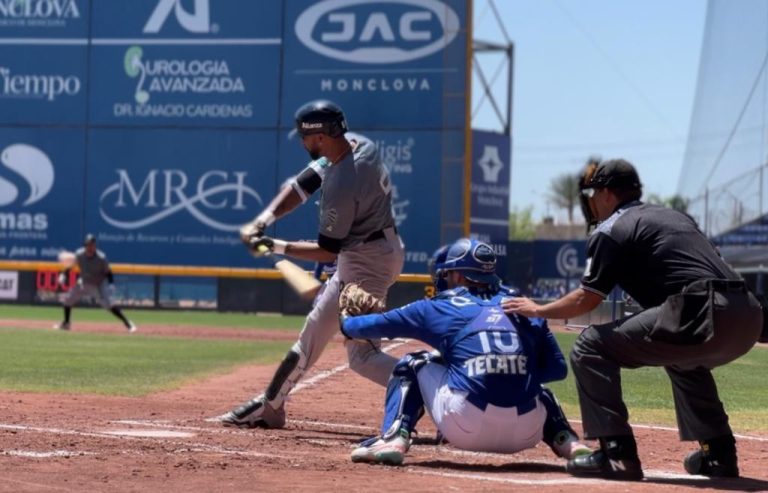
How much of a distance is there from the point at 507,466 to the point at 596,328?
92 cm

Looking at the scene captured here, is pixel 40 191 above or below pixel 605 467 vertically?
below

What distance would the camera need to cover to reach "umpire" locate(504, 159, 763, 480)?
638cm

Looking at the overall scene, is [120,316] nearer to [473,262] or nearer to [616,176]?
[473,262]

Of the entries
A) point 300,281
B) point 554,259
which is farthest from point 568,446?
point 554,259

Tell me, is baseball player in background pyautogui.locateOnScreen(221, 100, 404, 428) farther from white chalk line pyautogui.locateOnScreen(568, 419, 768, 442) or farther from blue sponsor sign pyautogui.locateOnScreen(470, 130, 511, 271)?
blue sponsor sign pyautogui.locateOnScreen(470, 130, 511, 271)

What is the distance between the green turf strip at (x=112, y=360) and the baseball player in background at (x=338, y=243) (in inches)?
128

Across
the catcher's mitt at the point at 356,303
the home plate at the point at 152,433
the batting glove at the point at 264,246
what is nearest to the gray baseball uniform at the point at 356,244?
the batting glove at the point at 264,246

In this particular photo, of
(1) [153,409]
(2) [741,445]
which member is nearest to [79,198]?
(1) [153,409]

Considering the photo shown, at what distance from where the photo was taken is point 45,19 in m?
32.1

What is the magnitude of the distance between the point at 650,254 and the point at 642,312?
304 mm

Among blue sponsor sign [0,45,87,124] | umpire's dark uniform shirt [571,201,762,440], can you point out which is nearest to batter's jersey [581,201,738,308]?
umpire's dark uniform shirt [571,201,762,440]

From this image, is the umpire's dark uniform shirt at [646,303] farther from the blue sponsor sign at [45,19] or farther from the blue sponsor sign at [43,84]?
the blue sponsor sign at [45,19]

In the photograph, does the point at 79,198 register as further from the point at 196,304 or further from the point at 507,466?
the point at 507,466

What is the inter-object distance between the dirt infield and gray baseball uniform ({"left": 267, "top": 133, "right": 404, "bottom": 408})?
19.4 inches
